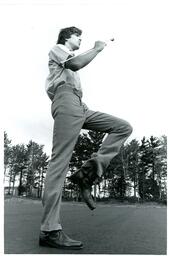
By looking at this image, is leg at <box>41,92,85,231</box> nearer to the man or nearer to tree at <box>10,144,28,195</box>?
the man

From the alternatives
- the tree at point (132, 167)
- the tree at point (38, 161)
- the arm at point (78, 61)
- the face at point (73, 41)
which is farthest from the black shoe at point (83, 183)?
the tree at point (132, 167)

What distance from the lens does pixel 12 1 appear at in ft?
14.4

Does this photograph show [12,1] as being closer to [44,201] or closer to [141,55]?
[141,55]

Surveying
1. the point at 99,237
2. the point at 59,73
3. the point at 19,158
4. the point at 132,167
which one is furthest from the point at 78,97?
the point at 132,167

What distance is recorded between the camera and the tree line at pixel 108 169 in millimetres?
5402

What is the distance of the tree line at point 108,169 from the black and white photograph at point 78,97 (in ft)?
0.25

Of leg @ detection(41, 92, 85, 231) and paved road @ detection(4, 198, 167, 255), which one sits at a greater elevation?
leg @ detection(41, 92, 85, 231)

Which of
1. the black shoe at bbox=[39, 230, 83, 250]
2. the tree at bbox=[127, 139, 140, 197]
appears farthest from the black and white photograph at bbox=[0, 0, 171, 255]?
the tree at bbox=[127, 139, 140, 197]

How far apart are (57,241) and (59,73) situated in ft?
5.24

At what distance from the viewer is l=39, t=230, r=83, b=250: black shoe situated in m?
3.05

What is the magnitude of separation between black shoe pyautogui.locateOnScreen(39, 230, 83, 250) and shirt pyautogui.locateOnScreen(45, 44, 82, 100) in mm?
1338

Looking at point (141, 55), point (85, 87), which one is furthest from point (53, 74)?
point (141, 55)

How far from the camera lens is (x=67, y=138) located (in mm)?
3338

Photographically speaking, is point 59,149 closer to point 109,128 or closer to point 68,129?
point 68,129
